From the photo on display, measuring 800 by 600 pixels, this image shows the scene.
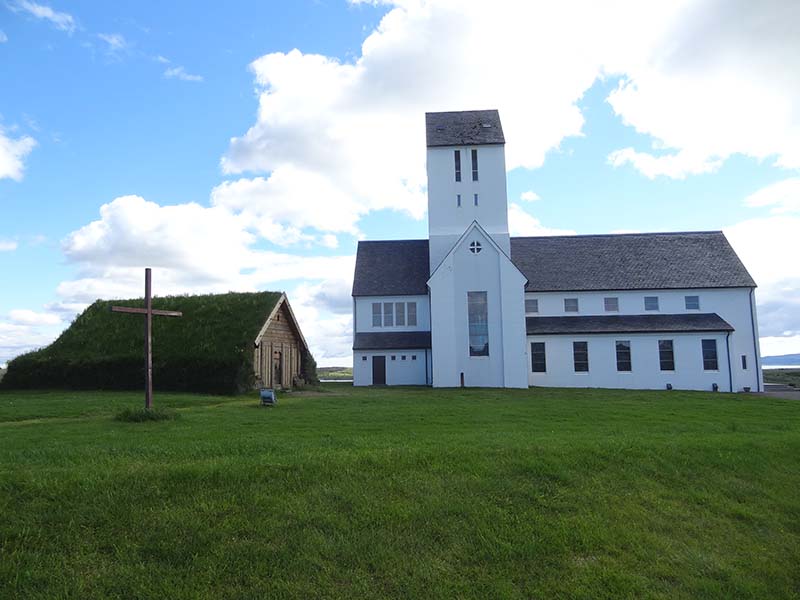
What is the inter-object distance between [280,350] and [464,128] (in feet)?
67.3

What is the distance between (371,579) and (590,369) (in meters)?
34.7

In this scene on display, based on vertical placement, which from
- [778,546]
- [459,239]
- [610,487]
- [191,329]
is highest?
[459,239]

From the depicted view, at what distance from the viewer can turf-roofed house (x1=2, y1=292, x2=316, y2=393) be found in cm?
2823

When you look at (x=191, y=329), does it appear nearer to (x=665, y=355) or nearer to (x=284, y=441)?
(x=284, y=441)

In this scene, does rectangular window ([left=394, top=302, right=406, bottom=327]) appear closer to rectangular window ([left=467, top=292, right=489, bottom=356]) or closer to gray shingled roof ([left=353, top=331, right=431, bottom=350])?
gray shingled roof ([left=353, top=331, right=431, bottom=350])

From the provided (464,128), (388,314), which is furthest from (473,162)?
(388,314)

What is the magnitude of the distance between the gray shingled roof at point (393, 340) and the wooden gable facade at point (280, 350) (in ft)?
21.2

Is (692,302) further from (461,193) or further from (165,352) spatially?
(165,352)

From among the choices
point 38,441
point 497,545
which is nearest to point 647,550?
point 497,545

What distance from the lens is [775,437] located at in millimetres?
14125

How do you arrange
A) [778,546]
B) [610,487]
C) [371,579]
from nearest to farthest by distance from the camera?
[371,579] → [778,546] → [610,487]

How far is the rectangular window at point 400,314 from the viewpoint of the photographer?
141 ft

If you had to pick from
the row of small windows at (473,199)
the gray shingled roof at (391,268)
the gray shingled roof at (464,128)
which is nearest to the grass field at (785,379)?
the row of small windows at (473,199)

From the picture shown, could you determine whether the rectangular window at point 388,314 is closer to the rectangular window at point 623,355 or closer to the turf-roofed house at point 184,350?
the turf-roofed house at point 184,350
